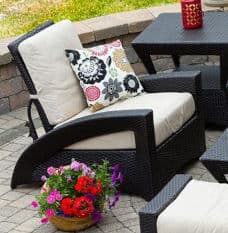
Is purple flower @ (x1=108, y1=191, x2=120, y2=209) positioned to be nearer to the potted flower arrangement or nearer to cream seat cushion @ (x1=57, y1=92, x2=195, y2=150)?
the potted flower arrangement

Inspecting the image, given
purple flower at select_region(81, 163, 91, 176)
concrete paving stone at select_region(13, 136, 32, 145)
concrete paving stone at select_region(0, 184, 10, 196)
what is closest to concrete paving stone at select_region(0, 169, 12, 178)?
concrete paving stone at select_region(0, 184, 10, 196)

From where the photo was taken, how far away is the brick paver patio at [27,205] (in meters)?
4.70

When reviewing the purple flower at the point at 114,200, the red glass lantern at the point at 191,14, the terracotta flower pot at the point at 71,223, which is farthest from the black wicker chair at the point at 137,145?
the red glass lantern at the point at 191,14

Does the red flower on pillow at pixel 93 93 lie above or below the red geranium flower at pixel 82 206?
above

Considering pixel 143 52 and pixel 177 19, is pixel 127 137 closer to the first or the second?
pixel 143 52

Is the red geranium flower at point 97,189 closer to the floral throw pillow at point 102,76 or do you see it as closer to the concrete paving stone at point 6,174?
the floral throw pillow at point 102,76

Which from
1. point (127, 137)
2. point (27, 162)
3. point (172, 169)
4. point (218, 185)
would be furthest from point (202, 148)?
point (218, 185)

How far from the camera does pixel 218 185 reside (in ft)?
13.1

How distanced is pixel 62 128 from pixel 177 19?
Answer: 1691 millimetres

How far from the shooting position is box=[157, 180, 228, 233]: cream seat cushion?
3.57 metres

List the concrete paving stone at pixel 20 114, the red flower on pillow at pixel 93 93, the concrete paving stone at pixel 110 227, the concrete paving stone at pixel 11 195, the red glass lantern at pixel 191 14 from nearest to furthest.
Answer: the concrete paving stone at pixel 110 227 → the concrete paving stone at pixel 11 195 → the red flower on pillow at pixel 93 93 → the red glass lantern at pixel 191 14 → the concrete paving stone at pixel 20 114

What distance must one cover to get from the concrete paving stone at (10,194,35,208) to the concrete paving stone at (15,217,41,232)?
22 centimetres

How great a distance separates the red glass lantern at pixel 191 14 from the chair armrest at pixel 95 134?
53.8 inches

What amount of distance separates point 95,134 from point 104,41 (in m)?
2.12
